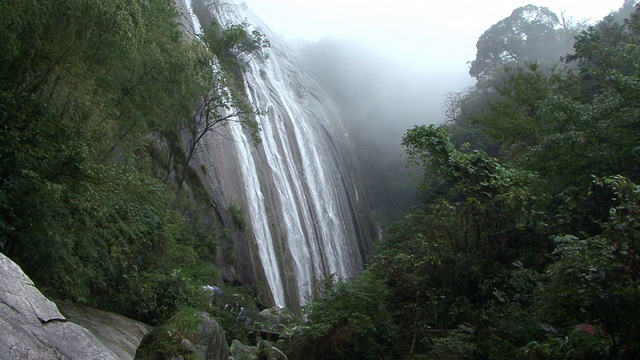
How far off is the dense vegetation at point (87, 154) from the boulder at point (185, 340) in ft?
4.09

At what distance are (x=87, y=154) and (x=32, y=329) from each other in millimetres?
2903

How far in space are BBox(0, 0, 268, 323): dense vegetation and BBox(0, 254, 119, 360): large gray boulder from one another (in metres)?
1.56

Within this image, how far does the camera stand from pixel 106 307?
9.00 metres

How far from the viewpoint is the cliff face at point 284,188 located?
18594 millimetres

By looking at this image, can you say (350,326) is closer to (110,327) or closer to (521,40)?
(110,327)

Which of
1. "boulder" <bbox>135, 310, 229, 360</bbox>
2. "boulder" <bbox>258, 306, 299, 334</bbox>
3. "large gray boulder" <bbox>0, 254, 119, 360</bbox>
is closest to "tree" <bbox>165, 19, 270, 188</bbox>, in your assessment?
"boulder" <bbox>258, 306, 299, 334</bbox>

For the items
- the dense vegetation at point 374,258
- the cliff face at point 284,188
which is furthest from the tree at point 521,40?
the dense vegetation at point 374,258

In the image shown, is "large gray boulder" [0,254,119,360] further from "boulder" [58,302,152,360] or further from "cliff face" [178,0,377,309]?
"cliff face" [178,0,377,309]

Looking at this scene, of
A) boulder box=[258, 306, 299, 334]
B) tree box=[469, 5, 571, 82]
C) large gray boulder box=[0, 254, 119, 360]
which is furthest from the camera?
tree box=[469, 5, 571, 82]

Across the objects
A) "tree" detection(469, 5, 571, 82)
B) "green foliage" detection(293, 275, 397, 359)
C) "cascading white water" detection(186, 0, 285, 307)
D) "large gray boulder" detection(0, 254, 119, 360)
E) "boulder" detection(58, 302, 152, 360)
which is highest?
"tree" detection(469, 5, 571, 82)

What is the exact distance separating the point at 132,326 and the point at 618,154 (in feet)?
30.0

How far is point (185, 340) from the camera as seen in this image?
7.14 metres

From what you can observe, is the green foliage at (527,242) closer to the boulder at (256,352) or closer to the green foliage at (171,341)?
the boulder at (256,352)

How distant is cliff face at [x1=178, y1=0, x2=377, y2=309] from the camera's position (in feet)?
61.0
